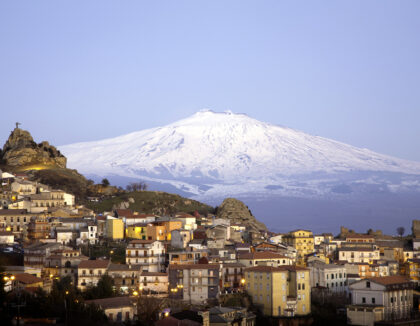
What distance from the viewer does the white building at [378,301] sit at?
1948 inches

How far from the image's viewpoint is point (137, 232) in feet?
204

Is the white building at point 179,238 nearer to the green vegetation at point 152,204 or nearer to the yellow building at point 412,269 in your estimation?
the yellow building at point 412,269

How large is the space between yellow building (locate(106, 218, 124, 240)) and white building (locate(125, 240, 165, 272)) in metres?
7.55

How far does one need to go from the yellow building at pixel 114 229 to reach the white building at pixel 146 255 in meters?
7.55

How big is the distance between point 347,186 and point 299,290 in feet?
355

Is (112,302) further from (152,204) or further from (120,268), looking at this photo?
(152,204)

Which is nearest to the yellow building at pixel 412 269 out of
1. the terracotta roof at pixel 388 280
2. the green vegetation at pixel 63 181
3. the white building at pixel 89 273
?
the terracotta roof at pixel 388 280

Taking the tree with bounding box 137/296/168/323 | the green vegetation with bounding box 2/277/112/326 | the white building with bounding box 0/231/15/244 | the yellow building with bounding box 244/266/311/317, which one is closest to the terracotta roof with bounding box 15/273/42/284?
the green vegetation with bounding box 2/277/112/326

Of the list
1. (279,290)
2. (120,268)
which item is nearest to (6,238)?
(120,268)

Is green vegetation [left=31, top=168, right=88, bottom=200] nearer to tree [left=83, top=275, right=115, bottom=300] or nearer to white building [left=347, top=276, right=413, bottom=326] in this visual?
tree [left=83, top=275, right=115, bottom=300]

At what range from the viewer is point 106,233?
62.1 m

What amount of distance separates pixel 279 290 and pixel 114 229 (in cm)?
1744

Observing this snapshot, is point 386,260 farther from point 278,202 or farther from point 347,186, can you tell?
point 347,186

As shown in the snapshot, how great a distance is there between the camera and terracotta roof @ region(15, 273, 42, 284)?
45456 mm
